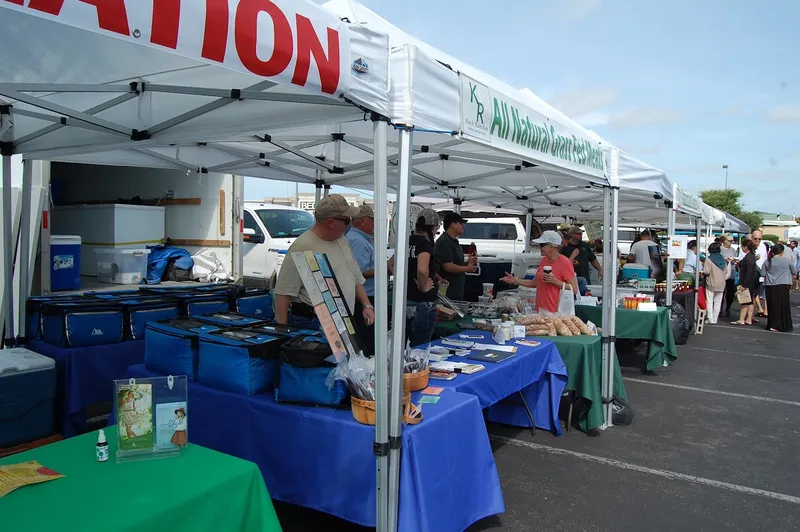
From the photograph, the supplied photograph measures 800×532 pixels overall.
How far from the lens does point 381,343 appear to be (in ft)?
7.95

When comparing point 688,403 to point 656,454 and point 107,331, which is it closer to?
point 656,454

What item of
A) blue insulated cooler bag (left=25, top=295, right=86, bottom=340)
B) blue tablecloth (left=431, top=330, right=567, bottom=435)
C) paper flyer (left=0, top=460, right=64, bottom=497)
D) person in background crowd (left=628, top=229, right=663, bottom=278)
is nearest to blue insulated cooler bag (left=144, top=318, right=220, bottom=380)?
paper flyer (left=0, top=460, right=64, bottom=497)

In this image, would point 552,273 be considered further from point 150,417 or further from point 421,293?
point 150,417

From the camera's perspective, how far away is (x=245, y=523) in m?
1.91

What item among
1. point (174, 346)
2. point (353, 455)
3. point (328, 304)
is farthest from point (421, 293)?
point (353, 455)

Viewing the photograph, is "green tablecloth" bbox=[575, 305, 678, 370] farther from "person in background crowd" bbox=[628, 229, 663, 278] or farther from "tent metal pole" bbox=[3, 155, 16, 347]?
"tent metal pole" bbox=[3, 155, 16, 347]

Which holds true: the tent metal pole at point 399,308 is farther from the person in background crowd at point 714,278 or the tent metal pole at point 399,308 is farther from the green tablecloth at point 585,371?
the person in background crowd at point 714,278

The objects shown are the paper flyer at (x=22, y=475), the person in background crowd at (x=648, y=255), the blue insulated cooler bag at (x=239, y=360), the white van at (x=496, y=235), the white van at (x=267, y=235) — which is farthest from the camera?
the white van at (x=496, y=235)

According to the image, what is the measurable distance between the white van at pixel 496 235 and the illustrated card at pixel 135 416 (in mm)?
12122

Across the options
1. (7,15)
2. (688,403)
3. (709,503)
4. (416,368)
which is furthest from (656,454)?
(7,15)

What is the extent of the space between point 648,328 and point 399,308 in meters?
4.95

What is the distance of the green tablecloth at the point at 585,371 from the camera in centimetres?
447

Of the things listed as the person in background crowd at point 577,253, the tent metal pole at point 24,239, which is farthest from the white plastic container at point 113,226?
the person in background crowd at point 577,253

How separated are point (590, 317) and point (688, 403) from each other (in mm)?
1284
